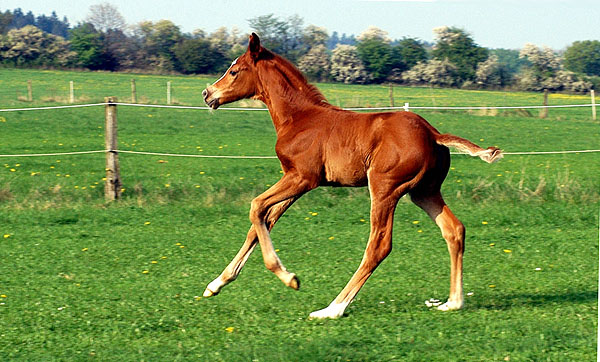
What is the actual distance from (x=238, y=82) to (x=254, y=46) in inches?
13.7

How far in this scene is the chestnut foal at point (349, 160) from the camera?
5.69 m

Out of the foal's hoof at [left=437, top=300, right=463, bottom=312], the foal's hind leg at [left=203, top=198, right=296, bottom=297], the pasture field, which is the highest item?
the foal's hind leg at [left=203, top=198, right=296, bottom=297]

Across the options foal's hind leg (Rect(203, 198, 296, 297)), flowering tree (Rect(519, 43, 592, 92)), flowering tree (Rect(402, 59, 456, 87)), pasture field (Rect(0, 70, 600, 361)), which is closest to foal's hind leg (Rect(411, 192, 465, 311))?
pasture field (Rect(0, 70, 600, 361))

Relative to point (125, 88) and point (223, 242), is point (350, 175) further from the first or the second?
point (125, 88)

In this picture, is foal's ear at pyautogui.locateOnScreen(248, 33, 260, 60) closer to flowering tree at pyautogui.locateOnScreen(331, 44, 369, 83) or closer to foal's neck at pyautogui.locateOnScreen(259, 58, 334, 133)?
foal's neck at pyautogui.locateOnScreen(259, 58, 334, 133)

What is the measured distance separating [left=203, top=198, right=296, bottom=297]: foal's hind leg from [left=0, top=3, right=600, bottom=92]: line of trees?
120 ft

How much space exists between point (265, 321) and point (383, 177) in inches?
53.4

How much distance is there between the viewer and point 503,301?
20.6 ft

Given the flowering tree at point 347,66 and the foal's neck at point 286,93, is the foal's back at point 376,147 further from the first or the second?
the flowering tree at point 347,66

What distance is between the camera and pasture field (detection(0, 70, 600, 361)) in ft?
16.7

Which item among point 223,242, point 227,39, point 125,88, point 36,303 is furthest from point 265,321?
point 227,39

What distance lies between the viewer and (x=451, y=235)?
6.02 m

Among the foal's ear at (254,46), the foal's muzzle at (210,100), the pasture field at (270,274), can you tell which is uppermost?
the foal's ear at (254,46)

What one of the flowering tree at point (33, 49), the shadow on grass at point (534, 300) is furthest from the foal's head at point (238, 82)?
the flowering tree at point (33, 49)
